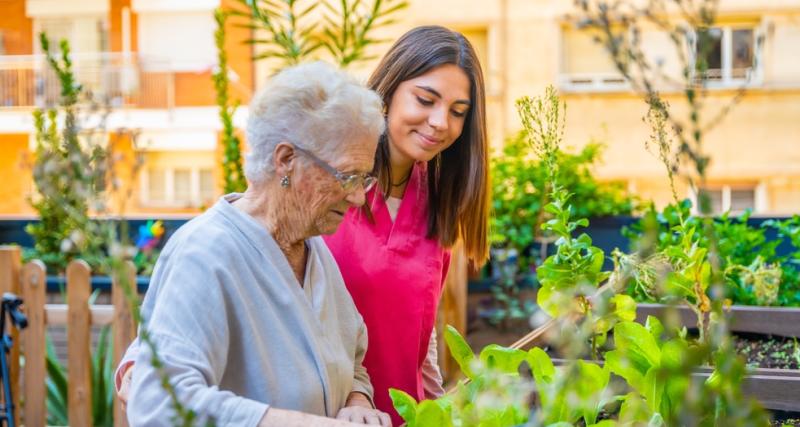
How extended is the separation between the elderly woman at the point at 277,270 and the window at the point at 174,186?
12692 mm

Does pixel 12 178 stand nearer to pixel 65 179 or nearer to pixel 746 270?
pixel 746 270

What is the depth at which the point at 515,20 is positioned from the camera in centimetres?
1142

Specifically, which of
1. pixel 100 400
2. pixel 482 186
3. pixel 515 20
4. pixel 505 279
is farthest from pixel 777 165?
pixel 482 186

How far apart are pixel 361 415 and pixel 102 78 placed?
41.5 feet

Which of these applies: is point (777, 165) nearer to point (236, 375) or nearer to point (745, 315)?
point (745, 315)

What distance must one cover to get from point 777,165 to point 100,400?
9.33 m

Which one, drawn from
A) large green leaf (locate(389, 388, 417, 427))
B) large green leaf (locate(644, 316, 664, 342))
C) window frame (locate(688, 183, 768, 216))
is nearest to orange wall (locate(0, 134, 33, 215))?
window frame (locate(688, 183, 768, 216))

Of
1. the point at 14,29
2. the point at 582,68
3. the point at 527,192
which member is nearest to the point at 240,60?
the point at 14,29

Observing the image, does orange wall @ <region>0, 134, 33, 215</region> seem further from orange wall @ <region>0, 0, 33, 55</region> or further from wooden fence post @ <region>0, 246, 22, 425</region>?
wooden fence post @ <region>0, 246, 22, 425</region>

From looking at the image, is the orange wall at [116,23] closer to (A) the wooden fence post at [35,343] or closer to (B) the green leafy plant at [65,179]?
(B) the green leafy plant at [65,179]

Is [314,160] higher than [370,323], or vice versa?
[314,160]

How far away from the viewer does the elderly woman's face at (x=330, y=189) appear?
133cm

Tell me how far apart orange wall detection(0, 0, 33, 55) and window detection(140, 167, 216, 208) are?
2550 mm

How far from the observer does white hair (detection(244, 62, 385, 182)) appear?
1.32 metres
